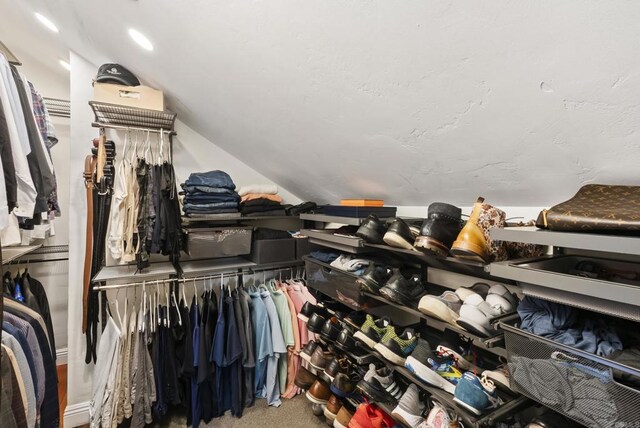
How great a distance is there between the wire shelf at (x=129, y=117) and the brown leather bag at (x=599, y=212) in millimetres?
2125

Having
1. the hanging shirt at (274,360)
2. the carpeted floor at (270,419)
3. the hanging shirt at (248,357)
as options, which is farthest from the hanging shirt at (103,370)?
the hanging shirt at (274,360)

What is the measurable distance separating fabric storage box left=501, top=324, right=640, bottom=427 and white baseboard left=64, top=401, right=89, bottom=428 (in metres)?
2.53

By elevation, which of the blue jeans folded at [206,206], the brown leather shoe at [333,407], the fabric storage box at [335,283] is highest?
the blue jeans folded at [206,206]

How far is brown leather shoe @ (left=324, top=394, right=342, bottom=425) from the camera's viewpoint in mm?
1717

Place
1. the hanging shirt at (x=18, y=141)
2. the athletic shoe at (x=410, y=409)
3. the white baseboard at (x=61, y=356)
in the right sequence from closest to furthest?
1. the hanging shirt at (x=18, y=141)
2. the athletic shoe at (x=410, y=409)
3. the white baseboard at (x=61, y=356)

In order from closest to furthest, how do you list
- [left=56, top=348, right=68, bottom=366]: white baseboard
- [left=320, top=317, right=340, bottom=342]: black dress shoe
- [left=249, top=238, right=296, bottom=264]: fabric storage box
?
[left=320, top=317, right=340, bottom=342]: black dress shoe
[left=249, top=238, right=296, bottom=264]: fabric storage box
[left=56, top=348, right=68, bottom=366]: white baseboard

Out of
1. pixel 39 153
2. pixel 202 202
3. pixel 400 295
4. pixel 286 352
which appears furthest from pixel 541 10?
pixel 286 352

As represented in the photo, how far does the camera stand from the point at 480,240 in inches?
40.6

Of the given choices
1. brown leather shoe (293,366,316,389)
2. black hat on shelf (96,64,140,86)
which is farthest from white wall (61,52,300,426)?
brown leather shoe (293,366,316,389)

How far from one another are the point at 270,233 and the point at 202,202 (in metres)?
0.56

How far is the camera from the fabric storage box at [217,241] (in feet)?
6.46

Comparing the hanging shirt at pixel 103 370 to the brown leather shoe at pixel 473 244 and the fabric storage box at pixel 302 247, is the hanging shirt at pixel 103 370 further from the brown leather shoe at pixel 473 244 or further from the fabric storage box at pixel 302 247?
the brown leather shoe at pixel 473 244

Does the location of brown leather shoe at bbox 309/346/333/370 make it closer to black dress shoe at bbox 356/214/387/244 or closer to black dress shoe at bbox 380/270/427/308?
black dress shoe at bbox 380/270/427/308

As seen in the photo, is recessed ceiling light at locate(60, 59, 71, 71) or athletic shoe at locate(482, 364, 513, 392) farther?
recessed ceiling light at locate(60, 59, 71, 71)
